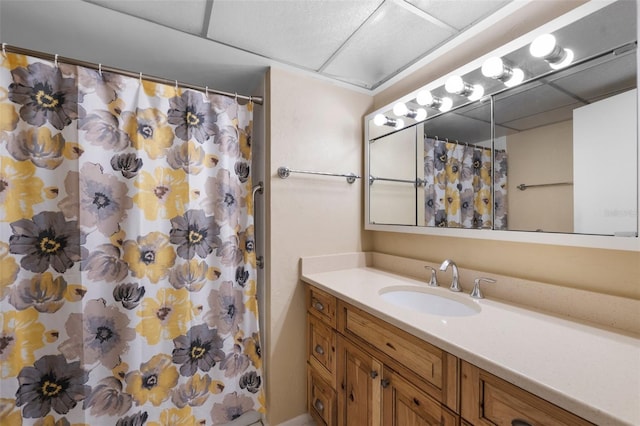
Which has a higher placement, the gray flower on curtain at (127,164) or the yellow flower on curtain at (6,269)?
the gray flower on curtain at (127,164)

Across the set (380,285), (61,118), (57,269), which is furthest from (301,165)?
(57,269)

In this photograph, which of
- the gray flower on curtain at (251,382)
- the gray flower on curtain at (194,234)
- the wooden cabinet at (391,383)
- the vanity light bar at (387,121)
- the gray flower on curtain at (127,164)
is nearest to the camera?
the wooden cabinet at (391,383)

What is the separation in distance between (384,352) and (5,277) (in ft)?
5.49

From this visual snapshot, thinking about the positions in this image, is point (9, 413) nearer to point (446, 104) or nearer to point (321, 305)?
point (321, 305)

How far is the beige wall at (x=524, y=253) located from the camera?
2.95 feet

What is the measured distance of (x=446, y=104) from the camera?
1379 millimetres

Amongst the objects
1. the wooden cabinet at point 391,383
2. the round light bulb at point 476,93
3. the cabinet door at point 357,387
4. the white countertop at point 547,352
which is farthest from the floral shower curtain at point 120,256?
the round light bulb at point 476,93

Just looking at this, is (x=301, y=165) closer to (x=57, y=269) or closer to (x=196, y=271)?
(x=196, y=271)

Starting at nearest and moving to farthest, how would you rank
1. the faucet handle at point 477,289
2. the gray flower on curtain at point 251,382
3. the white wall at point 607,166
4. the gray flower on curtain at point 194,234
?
the white wall at point 607,166
the faucet handle at point 477,289
the gray flower on curtain at point 194,234
the gray flower on curtain at point 251,382

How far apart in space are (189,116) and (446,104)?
4.75 feet

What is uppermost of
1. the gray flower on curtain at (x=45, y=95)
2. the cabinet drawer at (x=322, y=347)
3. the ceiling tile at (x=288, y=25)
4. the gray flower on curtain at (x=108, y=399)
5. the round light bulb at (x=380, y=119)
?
the ceiling tile at (x=288, y=25)

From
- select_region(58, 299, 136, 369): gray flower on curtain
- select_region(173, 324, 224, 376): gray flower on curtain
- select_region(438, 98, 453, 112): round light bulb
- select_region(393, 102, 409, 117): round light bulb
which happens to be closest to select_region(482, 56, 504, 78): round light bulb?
select_region(438, 98, 453, 112): round light bulb

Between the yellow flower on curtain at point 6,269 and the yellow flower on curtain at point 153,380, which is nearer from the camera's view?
the yellow flower on curtain at point 6,269

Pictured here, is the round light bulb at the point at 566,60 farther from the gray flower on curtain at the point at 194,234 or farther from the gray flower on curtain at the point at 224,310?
the gray flower on curtain at the point at 224,310
